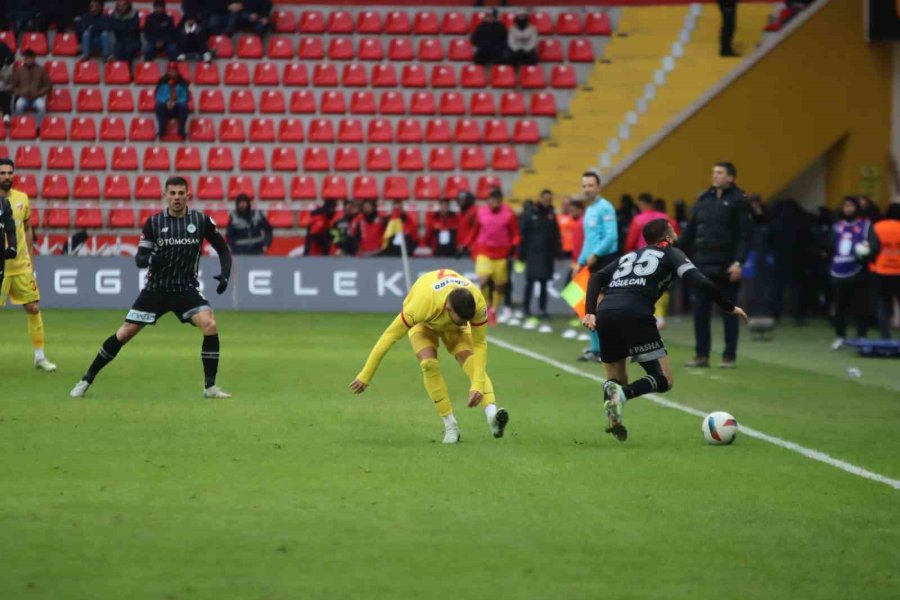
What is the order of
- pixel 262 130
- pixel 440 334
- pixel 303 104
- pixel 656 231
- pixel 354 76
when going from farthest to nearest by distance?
pixel 354 76
pixel 303 104
pixel 262 130
pixel 656 231
pixel 440 334

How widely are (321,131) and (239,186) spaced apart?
2.42 meters

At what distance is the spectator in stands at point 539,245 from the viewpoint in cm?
2725

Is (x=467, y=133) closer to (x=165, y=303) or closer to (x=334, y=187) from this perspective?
(x=334, y=187)

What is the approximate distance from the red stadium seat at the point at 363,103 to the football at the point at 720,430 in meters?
23.0

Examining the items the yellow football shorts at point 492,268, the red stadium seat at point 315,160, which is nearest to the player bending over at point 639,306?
the yellow football shorts at point 492,268

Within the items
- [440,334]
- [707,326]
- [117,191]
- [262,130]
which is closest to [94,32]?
[117,191]

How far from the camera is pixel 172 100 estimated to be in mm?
32844

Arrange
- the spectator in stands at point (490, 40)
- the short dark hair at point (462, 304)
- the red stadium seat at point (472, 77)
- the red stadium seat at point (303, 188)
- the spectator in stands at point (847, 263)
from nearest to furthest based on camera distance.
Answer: the short dark hair at point (462, 304) < the spectator in stands at point (847, 263) < the red stadium seat at point (303, 188) < the spectator in stands at point (490, 40) < the red stadium seat at point (472, 77)

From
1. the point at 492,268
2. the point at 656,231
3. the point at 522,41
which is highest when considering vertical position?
the point at 522,41

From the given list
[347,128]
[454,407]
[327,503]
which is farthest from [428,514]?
[347,128]

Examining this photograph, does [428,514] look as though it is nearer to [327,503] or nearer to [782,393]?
[327,503]

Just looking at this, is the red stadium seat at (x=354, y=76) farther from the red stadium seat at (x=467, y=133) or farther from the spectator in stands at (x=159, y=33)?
the spectator in stands at (x=159, y=33)

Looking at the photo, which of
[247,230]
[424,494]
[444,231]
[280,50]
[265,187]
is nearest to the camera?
[424,494]

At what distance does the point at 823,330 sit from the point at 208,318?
1515 centimetres
